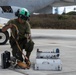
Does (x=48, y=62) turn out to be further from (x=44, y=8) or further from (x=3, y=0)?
(x=44, y=8)

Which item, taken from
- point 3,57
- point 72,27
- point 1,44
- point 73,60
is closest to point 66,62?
point 73,60

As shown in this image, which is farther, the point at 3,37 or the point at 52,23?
the point at 52,23

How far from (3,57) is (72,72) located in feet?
5.86

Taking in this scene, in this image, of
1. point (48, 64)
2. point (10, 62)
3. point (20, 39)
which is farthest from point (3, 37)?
point (48, 64)

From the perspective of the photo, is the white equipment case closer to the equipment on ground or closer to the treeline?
the equipment on ground

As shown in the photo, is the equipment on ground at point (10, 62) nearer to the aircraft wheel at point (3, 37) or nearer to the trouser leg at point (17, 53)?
the trouser leg at point (17, 53)

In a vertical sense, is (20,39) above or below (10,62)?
above

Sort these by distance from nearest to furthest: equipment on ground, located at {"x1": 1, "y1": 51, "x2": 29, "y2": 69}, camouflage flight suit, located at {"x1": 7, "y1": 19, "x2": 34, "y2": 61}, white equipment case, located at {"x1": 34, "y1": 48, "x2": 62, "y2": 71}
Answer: white equipment case, located at {"x1": 34, "y1": 48, "x2": 62, "y2": 71}
equipment on ground, located at {"x1": 1, "y1": 51, "x2": 29, "y2": 69}
camouflage flight suit, located at {"x1": 7, "y1": 19, "x2": 34, "y2": 61}

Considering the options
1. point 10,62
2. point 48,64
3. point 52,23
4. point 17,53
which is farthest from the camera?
point 52,23

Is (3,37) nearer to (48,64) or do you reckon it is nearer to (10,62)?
(10,62)

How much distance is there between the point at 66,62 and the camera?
36.8ft

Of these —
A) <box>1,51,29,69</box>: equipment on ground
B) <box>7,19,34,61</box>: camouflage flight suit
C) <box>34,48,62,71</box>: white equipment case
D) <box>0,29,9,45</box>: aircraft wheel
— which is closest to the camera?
<box>34,48,62,71</box>: white equipment case

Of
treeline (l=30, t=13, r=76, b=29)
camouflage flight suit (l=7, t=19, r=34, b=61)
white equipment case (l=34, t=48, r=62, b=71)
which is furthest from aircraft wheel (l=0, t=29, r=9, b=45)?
treeline (l=30, t=13, r=76, b=29)

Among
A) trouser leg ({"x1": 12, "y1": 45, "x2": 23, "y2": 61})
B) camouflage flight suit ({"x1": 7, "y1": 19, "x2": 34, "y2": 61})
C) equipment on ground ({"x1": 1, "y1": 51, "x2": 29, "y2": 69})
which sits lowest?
equipment on ground ({"x1": 1, "y1": 51, "x2": 29, "y2": 69})
